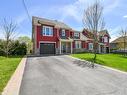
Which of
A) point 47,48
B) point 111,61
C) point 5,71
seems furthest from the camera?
point 47,48

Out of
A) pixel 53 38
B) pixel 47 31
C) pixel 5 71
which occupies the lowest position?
pixel 5 71

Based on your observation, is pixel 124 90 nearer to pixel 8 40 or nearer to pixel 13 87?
pixel 13 87

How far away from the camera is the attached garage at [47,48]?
34344 millimetres

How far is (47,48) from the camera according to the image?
115 ft

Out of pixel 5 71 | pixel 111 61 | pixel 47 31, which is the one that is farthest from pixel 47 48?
pixel 5 71

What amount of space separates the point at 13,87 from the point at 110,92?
4.65 metres

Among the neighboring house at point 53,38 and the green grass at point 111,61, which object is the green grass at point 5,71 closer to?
the green grass at point 111,61

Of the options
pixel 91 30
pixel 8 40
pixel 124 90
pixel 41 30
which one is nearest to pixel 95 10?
pixel 91 30

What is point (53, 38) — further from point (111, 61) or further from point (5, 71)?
point (5, 71)

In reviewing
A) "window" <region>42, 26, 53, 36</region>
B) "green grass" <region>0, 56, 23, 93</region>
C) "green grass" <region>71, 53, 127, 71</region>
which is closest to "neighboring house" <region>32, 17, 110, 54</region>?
"window" <region>42, 26, 53, 36</region>

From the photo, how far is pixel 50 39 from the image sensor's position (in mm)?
35156

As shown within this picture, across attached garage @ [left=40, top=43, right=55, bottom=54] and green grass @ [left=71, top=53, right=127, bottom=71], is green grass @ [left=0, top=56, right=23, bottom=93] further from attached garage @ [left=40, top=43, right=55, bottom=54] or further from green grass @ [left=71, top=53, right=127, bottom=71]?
attached garage @ [left=40, top=43, right=55, bottom=54]

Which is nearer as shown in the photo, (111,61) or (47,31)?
(111,61)

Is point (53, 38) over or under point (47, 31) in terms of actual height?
under
